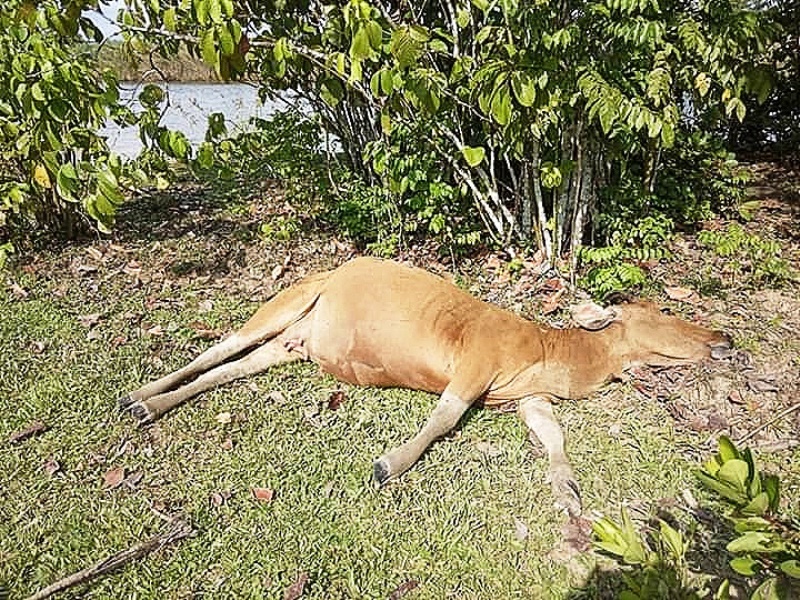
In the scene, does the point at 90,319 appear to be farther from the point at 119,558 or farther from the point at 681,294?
the point at 681,294

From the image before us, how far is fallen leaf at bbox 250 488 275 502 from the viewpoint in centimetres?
262

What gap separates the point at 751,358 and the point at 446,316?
1.61 meters

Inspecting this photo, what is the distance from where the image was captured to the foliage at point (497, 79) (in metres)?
3.03

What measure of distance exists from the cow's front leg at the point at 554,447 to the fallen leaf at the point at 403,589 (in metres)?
0.68

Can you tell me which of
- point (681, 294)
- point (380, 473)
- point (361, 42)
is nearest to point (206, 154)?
point (361, 42)

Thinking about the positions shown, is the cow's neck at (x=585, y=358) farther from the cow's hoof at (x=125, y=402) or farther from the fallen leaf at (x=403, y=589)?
the cow's hoof at (x=125, y=402)

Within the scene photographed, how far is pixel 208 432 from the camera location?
3.02 m

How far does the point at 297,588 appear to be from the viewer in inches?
88.0

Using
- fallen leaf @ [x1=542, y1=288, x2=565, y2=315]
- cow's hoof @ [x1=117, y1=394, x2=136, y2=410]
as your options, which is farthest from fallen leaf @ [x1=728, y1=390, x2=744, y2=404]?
cow's hoof @ [x1=117, y1=394, x2=136, y2=410]

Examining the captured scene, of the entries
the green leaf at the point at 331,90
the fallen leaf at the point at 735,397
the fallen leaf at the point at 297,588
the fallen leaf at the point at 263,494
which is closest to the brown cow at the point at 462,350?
the fallen leaf at the point at 735,397

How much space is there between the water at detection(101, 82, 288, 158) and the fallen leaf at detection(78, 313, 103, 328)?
3.49m

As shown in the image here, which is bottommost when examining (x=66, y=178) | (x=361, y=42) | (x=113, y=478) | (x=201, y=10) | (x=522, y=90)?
(x=113, y=478)

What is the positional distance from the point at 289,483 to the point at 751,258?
3367 millimetres

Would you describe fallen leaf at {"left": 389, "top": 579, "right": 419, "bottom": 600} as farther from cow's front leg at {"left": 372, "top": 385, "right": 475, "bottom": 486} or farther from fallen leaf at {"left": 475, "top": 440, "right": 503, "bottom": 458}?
fallen leaf at {"left": 475, "top": 440, "right": 503, "bottom": 458}
